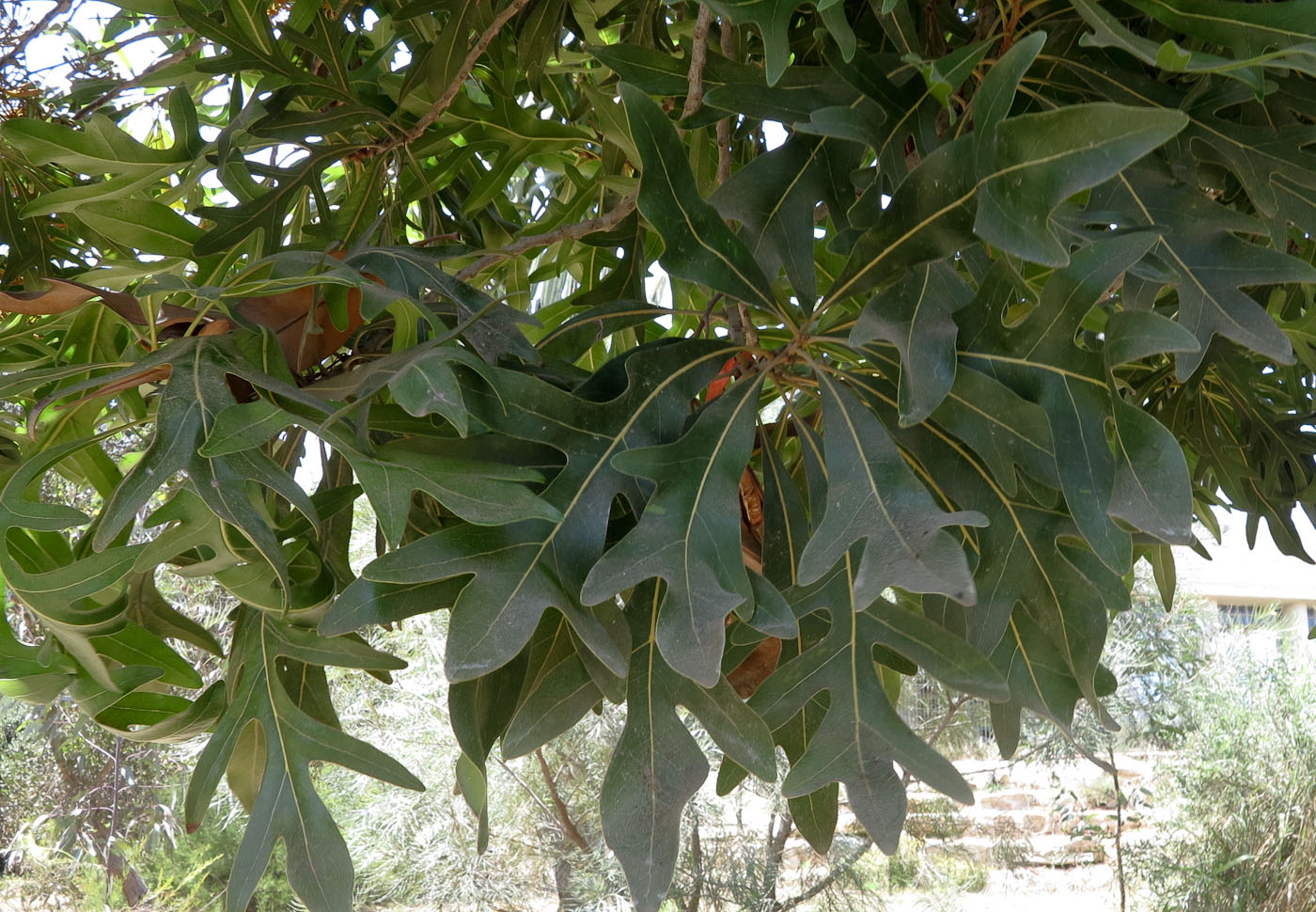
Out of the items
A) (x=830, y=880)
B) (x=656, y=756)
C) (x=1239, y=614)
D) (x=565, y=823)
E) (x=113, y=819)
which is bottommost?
(x=830, y=880)

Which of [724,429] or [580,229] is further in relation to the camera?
[580,229]

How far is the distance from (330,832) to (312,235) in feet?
1.51

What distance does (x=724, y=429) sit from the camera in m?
0.46

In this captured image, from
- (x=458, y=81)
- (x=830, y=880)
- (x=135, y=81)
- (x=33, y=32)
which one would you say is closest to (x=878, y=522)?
(x=458, y=81)

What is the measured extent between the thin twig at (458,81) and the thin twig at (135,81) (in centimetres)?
19

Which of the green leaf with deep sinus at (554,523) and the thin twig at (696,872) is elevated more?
the green leaf with deep sinus at (554,523)

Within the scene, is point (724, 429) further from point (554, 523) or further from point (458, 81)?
point (458, 81)

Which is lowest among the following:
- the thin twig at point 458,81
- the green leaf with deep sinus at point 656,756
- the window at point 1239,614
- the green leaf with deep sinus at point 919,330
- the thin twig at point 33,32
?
the green leaf with deep sinus at point 656,756

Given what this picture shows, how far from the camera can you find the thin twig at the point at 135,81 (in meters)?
0.75

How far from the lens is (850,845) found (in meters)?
3.62

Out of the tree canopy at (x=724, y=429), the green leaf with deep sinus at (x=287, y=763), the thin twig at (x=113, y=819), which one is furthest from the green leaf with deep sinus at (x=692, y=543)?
the thin twig at (x=113, y=819)

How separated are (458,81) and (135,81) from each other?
26 centimetres

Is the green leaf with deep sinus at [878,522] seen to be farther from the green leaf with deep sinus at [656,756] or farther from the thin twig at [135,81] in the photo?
the thin twig at [135,81]

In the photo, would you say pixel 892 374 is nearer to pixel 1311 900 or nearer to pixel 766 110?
pixel 766 110
